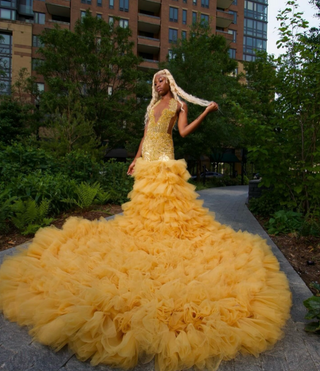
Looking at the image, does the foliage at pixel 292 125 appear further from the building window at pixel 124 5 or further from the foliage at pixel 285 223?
the building window at pixel 124 5

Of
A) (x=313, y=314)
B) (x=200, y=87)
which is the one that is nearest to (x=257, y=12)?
(x=200, y=87)

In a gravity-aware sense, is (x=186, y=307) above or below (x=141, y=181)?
below

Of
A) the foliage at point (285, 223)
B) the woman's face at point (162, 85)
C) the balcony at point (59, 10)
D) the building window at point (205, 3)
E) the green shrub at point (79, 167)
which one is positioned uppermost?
the building window at point (205, 3)

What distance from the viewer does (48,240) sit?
3.11 m

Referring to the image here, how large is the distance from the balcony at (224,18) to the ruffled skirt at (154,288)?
41.0m

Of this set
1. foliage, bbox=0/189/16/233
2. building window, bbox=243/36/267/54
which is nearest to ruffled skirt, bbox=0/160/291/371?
foliage, bbox=0/189/16/233

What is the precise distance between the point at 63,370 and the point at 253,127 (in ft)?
16.4

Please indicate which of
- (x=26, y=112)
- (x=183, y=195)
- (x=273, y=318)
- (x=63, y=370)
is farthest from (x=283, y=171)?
(x=26, y=112)

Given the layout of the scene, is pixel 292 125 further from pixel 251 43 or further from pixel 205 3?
pixel 251 43

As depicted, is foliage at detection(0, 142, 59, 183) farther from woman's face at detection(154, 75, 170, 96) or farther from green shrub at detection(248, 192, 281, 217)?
green shrub at detection(248, 192, 281, 217)

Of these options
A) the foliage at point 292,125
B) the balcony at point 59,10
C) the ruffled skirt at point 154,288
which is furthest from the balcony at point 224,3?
the ruffled skirt at point 154,288

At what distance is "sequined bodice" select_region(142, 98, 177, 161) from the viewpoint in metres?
3.23

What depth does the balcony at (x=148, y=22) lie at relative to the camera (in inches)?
1275

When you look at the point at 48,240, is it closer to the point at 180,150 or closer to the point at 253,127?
the point at 253,127
